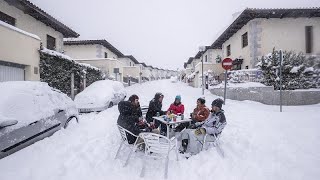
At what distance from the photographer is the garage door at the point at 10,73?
32.4ft

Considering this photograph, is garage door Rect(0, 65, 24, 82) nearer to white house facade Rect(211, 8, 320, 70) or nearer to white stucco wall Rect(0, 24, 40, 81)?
white stucco wall Rect(0, 24, 40, 81)

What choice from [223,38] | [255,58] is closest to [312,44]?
[255,58]

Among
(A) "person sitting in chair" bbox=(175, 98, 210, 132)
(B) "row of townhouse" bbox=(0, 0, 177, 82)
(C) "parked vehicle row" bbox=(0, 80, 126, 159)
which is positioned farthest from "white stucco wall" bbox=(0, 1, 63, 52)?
(A) "person sitting in chair" bbox=(175, 98, 210, 132)

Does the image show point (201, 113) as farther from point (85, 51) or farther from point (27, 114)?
point (85, 51)

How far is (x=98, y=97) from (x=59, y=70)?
3.68 meters

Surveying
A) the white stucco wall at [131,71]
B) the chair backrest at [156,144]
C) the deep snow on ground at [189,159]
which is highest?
the white stucco wall at [131,71]

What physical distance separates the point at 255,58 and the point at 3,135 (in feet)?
52.8

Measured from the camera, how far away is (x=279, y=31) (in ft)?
57.3

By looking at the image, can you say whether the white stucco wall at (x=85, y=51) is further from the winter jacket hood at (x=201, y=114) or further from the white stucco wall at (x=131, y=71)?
the winter jacket hood at (x=201, y=114)

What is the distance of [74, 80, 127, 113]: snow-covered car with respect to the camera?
472 inches

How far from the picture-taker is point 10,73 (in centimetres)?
1032

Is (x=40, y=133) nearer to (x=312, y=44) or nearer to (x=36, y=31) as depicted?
(x=36, y=31)

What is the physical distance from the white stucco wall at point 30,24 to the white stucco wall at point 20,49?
3.21 meters

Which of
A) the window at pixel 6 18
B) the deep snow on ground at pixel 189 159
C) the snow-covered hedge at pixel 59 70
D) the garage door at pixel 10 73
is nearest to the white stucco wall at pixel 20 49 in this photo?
the garage door at pixel 10 73
